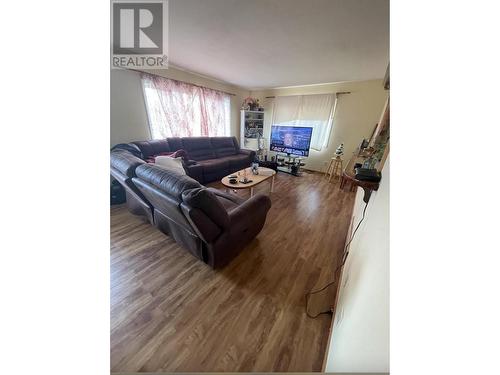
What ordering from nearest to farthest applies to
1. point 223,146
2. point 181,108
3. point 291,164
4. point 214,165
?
point 214,165 → point 181,108 → point 223,146 → point 291,164

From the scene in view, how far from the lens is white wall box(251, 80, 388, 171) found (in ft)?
12.0

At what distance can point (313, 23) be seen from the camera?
169 centimetres

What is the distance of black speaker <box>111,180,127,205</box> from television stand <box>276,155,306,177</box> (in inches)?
136

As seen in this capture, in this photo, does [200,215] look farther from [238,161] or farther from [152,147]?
[238,161]

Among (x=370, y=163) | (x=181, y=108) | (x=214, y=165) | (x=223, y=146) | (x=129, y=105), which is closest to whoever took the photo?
(x=370, y=163)

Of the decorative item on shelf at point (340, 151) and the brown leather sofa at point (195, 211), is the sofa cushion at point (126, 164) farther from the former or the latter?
the decorative item on shelf at point (340, 151)

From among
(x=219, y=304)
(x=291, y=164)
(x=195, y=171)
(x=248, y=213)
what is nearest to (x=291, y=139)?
(x=291, y=164)

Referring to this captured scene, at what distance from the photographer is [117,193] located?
258 centimetres

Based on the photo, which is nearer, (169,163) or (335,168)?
(169,163)

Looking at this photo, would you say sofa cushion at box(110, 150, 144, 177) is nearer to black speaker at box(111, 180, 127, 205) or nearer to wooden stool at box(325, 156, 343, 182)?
black speaker at box(111, 180, 127, 205)

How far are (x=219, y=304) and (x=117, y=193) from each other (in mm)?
2344

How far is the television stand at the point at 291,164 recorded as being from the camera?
4355 millimetres
